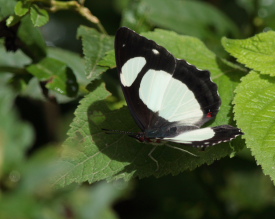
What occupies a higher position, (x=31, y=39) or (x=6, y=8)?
(x=6, y=8)

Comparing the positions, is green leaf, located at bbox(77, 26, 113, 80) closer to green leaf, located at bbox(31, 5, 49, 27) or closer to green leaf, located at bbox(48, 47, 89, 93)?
green leaf, located at bbox(31, 5, 49, 27)

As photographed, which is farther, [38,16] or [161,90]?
[38,16]

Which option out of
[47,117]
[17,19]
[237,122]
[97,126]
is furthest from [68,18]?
[237,122]

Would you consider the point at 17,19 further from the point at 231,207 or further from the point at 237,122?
the point at 231,207

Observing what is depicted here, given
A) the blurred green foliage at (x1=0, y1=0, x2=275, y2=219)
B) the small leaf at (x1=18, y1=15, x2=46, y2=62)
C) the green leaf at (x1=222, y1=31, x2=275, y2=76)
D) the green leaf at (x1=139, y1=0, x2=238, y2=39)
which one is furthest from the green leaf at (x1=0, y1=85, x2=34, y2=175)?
the green leaf at (x1=222, y1=31, x2=275, y2=76)

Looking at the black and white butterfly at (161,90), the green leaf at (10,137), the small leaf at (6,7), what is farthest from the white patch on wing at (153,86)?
the green leaf at (10,137)

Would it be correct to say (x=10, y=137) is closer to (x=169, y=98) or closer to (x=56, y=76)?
(x=56, y=76)

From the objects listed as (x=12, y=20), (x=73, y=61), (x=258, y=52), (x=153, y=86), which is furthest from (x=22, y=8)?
(x=258, y=52)
